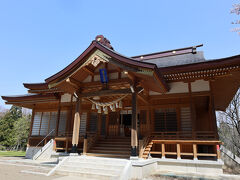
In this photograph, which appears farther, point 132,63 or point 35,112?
point 35,112

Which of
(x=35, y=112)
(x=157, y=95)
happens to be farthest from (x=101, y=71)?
(x=35, y=112)

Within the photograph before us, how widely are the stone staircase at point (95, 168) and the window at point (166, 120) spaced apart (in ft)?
13.5

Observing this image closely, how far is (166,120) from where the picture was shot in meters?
10.5

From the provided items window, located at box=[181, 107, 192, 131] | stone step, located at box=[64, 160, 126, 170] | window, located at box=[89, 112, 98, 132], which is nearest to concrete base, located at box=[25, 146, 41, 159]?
window, located at box=[89, 112, 98, 132]

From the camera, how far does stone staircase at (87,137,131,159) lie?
892cm

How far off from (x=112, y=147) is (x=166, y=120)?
360cm

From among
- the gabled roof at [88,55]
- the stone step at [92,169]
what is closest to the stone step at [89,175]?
the stone step at [92,169]

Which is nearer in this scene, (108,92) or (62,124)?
(108,92)

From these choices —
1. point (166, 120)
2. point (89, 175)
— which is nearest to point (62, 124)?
point (89, 175)

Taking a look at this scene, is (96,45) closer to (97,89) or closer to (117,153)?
(97,89)

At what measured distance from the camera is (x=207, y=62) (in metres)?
8.30

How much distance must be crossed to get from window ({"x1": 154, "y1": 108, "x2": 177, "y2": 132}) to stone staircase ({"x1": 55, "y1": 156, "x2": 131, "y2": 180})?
413 cm

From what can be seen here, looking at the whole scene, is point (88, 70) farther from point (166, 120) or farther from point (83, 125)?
point (83, 125)

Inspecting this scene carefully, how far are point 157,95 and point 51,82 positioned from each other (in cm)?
603
